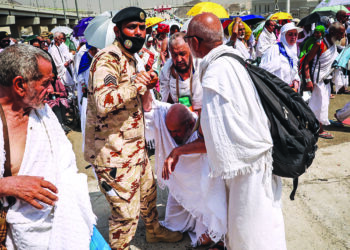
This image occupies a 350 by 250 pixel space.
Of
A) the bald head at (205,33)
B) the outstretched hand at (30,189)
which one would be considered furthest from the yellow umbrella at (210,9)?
the outstretched hand at (30,189)

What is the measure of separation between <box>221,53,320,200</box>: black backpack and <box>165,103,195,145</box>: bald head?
97 centimetres

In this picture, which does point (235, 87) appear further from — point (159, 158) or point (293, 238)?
point (293, 238)

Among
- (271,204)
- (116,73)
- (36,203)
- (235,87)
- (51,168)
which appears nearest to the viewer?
(36,203)

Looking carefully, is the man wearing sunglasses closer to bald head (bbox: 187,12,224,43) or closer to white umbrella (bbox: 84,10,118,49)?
bald head (bbox: 187,12,224,43)

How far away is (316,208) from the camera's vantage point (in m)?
3.38

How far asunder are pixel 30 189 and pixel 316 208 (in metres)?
3.17

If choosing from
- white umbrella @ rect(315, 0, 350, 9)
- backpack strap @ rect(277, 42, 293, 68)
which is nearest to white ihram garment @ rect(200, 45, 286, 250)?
backpack strap @ rect(277, 42, 293, 68)

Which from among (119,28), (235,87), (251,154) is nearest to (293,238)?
(251,154)

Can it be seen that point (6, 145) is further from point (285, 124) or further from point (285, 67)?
point (285, 67)

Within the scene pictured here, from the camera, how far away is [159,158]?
2979mm

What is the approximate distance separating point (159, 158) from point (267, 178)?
1306 mm

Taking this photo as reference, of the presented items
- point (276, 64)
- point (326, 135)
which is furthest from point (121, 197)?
point (326, 135)

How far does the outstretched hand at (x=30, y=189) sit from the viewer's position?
1.42 meters

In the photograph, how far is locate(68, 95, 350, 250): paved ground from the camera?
2.91 metres
